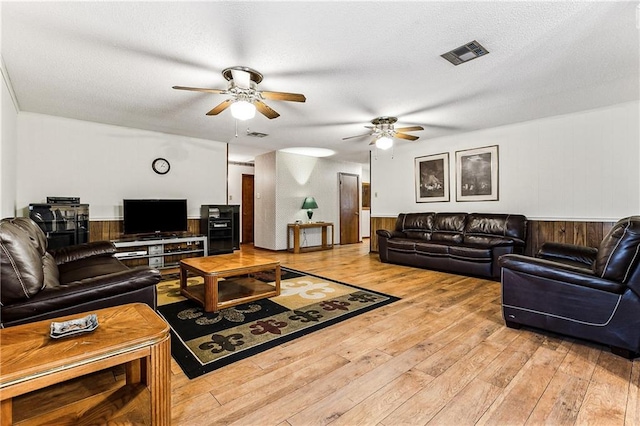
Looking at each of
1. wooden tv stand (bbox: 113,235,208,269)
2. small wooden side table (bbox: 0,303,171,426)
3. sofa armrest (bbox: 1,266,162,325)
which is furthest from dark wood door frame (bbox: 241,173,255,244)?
small wooden side table (bbox: 0,303,171,426)

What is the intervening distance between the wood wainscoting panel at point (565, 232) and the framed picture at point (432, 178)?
59.2 inches

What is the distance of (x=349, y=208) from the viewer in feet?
27.5

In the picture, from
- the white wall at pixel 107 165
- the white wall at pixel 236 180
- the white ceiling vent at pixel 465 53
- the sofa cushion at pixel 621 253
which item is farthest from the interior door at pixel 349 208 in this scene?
the sofa cushion at pixel 621 253

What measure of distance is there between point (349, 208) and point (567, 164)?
16.1 ft

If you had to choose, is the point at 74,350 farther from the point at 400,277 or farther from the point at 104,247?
the point at 400,277

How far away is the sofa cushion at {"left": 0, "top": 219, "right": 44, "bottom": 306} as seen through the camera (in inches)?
63.0

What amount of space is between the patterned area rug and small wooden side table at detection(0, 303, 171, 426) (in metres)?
0.65

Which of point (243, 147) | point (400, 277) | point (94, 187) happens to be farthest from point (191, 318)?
point (243, 147)

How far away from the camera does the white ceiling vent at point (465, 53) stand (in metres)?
2.45

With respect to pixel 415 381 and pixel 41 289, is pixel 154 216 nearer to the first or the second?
pixel 41 289

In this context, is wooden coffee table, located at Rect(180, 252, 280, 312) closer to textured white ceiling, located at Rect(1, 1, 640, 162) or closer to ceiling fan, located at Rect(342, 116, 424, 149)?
textured white ceiling, located at Rect(1, 1, 640, 162)

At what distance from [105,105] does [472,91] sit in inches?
181

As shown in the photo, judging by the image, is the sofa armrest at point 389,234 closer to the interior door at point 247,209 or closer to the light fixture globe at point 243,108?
the light fixture globe at point 243,108

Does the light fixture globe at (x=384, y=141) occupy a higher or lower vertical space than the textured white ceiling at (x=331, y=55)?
lower
